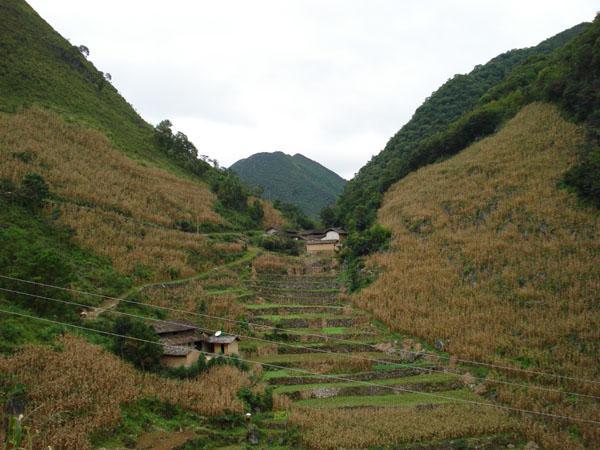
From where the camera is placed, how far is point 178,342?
16906 millimetres

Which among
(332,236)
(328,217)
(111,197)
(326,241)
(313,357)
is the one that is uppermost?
(111,197)

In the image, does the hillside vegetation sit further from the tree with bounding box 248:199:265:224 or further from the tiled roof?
the tiled roof

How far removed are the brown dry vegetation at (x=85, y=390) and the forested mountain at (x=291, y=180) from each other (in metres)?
76.0

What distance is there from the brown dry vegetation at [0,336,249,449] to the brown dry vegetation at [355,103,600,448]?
33.5ft

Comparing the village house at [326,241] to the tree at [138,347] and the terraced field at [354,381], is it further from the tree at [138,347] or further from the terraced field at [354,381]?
the tree at [138,347]

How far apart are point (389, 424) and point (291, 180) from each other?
328 ft

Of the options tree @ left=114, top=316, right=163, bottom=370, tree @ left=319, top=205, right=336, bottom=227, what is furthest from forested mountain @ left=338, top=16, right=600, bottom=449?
tree @ left=114, top=316, right=163, bottom=370

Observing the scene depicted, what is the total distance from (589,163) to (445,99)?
4437cm

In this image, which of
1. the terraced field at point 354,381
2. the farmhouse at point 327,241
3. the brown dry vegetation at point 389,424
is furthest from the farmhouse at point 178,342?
the farmhouse at point 327,241

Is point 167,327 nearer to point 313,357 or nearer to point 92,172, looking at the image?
point 313,357

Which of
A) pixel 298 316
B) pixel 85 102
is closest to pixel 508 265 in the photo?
pixel 298 316

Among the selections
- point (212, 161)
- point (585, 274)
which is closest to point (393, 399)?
point (585, 274)

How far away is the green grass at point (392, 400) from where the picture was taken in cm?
1530

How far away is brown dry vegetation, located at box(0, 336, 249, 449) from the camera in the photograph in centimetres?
1058
